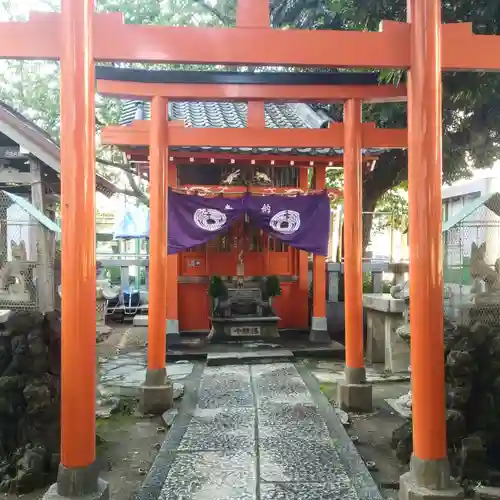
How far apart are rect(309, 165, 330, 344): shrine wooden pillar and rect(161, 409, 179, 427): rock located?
5.23 meters

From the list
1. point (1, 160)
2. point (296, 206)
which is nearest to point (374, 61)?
point (296, 206)

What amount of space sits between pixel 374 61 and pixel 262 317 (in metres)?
7.85

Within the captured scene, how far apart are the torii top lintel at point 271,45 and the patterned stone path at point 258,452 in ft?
11.7

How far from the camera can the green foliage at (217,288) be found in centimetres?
1100

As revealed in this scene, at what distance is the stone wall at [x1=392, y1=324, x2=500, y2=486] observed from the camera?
4430 mm

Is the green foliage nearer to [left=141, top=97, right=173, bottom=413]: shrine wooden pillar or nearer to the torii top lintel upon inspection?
[left=141, top=97, right=173, bottom=413]: shrine wooden pillar

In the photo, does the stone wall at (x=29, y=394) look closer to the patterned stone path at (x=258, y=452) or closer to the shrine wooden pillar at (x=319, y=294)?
the patterned stone path at (x=258, y=452)

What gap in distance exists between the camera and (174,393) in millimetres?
7359

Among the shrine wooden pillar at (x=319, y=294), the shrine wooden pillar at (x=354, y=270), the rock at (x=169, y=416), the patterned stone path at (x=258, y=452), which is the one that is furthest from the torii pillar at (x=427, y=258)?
the shrine wooden pillar at (x=319, y=294)

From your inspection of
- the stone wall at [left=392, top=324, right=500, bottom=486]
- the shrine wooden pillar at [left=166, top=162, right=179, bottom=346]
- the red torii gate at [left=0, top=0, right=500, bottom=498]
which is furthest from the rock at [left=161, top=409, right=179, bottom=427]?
the shrine wooden pillar at [left=166, top=162, right=179, bottom=346]

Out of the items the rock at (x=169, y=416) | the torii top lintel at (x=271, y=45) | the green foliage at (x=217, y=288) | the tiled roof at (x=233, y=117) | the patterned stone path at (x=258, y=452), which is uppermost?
the tiled roof at (x=233, y=117)

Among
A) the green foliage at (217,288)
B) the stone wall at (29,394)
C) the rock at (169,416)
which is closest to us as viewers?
the stone wall at (29,394)

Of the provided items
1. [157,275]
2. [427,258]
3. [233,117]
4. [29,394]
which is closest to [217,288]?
[233,117]

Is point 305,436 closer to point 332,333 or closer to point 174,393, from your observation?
point 174,393
